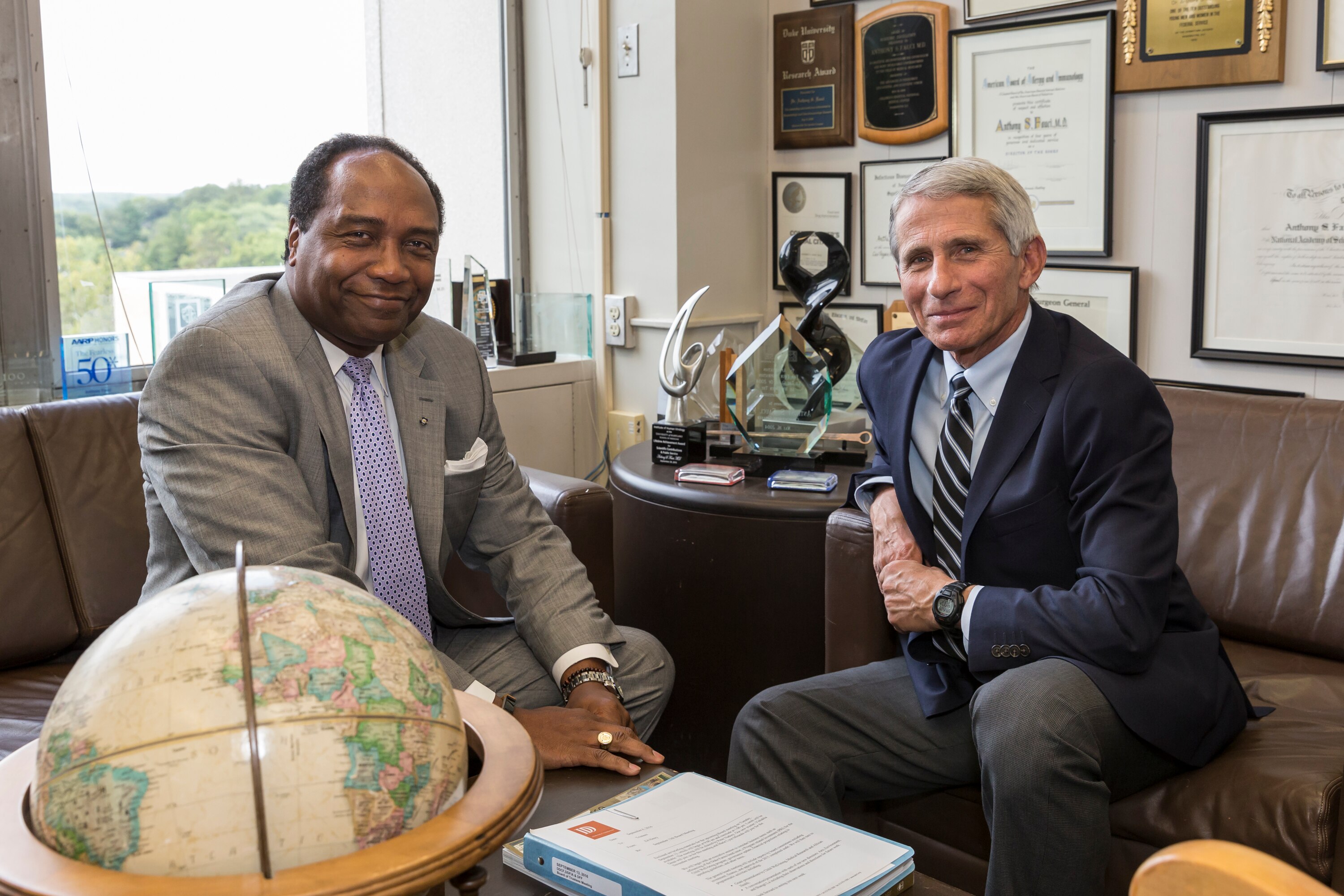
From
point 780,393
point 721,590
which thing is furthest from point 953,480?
point 780,393

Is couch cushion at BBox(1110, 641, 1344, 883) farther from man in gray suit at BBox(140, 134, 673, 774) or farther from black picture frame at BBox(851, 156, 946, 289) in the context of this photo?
black picture frame at BBox(851, 156, 946, 289)

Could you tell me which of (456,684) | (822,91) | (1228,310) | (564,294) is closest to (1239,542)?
(1228,310)

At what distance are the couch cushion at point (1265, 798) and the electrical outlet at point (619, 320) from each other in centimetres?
216

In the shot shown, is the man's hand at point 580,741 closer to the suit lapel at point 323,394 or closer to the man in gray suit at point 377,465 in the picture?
the man in gray suit at point 377,465

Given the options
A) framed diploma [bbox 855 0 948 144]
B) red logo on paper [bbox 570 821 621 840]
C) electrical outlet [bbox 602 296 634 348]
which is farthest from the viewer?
electrical outlet [bbox 602 296 634 348]

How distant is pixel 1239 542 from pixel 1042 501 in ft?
2.46

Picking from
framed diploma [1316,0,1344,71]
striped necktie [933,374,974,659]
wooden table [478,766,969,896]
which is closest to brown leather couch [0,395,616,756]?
wooden table [478,766,969,896]

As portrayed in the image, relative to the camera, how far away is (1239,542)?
225 cm

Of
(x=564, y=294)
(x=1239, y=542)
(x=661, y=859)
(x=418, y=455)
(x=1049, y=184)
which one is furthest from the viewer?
(x=564, y=294)

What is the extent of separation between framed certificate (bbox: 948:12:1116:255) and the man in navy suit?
1.04m

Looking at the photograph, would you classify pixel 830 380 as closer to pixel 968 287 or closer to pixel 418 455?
pixel 968 287

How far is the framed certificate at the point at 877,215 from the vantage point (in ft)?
10.7

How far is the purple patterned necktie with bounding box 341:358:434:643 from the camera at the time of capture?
6.20 feet

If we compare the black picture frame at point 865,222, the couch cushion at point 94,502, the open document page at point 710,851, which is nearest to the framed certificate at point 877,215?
the black picture frame at point 865,222
